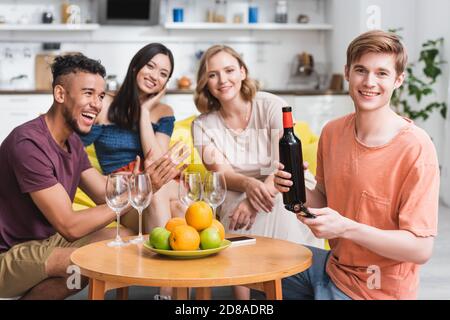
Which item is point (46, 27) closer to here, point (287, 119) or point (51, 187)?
point (51, 187)

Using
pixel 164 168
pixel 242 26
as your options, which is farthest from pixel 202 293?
pixel 242 26

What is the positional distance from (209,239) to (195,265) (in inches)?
4.1

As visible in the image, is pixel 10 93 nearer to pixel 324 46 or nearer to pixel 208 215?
pixel 324 46

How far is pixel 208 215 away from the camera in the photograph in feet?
6.88

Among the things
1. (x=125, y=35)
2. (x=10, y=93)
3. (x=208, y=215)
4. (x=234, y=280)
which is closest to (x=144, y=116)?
(x=208, y=215)

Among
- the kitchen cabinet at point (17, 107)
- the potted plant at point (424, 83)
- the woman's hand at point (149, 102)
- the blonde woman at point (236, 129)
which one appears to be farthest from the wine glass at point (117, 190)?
the kitchen cabinet at point (17, 107)

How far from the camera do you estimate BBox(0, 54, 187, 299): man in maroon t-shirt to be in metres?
2.49

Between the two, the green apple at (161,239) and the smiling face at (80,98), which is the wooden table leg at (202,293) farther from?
the smiling face at (80,98)

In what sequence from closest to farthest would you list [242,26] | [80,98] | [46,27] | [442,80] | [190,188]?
[190,188]
[80,98]
[442,80]
[46,27]
[242,26]

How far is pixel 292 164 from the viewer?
201 cm

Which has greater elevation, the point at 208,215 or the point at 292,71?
the point at 292,71

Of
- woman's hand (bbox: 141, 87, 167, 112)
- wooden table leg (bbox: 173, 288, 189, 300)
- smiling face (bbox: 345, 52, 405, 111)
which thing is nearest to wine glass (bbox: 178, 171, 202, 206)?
wooden table leg (bbox: 173, 288, 189, 300)

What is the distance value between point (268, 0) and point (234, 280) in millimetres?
6537
